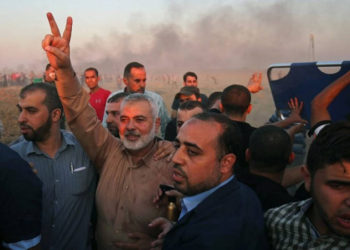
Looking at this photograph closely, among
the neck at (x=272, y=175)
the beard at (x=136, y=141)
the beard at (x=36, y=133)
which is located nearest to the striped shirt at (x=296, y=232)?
the neck at (x=272, y=175)

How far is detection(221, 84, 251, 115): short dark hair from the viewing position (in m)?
3.74

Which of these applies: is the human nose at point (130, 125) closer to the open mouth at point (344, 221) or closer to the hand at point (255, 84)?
the open mouth at point (344, 221)

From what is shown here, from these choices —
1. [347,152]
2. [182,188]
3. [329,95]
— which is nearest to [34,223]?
[182,188]

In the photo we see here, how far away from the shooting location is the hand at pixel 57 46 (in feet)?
7.59

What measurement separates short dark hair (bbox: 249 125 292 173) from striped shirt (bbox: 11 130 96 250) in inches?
49.2

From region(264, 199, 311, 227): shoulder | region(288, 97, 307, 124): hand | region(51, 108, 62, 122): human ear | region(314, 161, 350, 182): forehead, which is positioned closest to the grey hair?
region(51, 108, 62, 122): human ear

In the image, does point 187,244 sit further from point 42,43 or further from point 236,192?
point 42,43

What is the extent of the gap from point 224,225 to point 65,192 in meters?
1.55

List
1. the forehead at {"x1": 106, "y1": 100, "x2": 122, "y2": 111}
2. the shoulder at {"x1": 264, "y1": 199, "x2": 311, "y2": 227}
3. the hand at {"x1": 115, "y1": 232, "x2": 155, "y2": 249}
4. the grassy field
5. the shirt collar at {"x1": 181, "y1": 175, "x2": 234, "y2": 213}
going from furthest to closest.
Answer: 1. the grassy field
2. the forehead at {"x1": 106, "y1": 100, "x2": 122, "y2": 111}
3. the hand at {"x1": 115, "y1": 232, "x2": 155, "y2": 249}
4. the shirt collar at {"x1": 181, "y1": 175, "x2": 234, "y2": 213}
5. the shoulder at {"x1": 264, "y1": 199, "x2": 311, "y2": 227}

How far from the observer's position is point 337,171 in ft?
5.04

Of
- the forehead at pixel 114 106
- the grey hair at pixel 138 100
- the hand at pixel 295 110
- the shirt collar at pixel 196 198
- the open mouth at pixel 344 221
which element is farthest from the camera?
the forehead at pixel 114 106

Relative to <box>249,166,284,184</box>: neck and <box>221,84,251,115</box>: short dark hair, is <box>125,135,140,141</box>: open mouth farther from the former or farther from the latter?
<box>221,84,251,115</box>: short dark hair

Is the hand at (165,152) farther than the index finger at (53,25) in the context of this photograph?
Yes

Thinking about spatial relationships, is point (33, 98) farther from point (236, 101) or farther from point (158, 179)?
point (236, 101)
